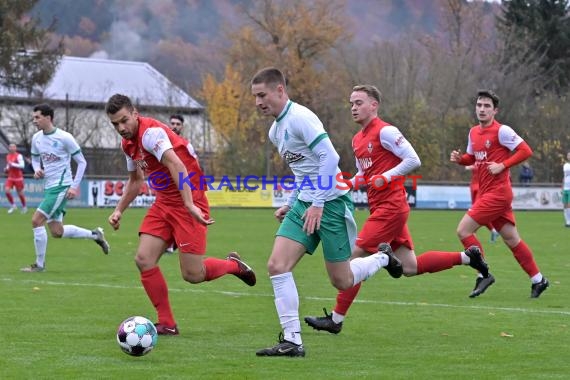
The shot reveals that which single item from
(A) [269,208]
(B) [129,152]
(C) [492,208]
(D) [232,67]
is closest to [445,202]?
(A) [269,208]

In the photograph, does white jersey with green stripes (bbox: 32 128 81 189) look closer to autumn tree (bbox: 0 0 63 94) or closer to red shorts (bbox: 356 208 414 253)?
red shorts (bbox: 356 208 414 253)

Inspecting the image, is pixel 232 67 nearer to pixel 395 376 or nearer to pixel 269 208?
pixel 269 208

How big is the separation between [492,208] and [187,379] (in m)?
6.21

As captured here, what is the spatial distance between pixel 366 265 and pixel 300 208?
0.81 metres

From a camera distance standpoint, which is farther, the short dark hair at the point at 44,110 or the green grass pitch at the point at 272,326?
the short dark hair at the point at 44,110

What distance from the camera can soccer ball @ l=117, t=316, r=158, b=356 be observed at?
7672 millimetres

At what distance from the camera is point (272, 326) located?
9.65 m

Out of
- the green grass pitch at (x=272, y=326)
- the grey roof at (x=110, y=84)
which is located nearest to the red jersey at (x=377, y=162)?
the green grass pitch at (x=272, y=326)

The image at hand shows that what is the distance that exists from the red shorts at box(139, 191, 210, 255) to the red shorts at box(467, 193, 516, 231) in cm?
423

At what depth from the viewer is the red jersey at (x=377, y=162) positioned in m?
10.1

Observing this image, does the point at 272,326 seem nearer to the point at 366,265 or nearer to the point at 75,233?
the point at 366,265

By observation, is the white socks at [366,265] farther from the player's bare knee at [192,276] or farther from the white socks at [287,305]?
the player's bare knee at [192,276]

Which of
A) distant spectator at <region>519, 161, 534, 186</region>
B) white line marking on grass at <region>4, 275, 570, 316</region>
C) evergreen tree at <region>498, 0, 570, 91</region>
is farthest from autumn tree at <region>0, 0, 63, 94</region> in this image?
white line marking on grass at <region>4, 275, 570, 316</region>

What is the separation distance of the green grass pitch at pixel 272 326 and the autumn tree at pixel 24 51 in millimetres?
39733
